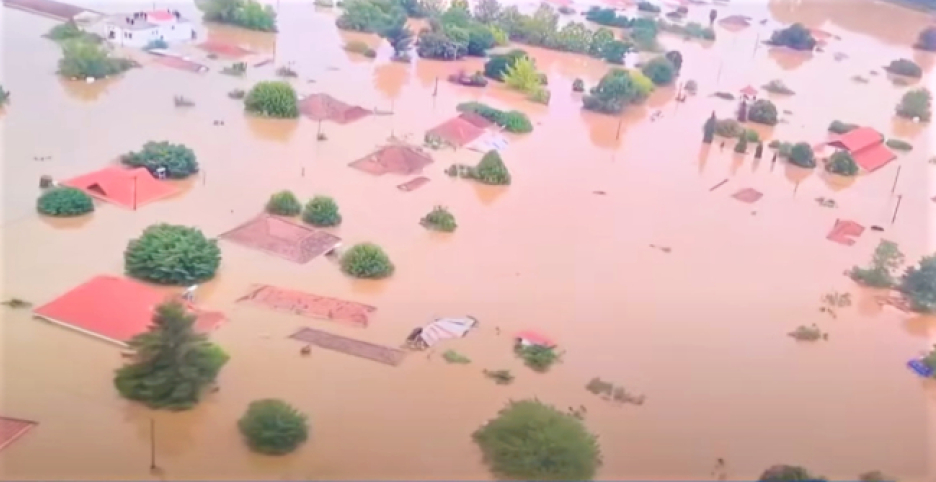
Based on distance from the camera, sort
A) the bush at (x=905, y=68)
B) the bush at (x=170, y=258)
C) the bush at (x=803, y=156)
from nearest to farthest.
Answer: the bush at (x=170, y=258) < the bush at (x=803, y=156) < the bush at (x=905, y=68)

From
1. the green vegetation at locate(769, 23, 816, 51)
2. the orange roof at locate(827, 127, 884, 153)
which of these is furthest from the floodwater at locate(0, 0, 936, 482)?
the green vegetation at locate(769, 23, 816, 51)

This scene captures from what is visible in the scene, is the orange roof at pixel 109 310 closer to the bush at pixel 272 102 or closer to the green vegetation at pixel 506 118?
the bush at pixel 272 102

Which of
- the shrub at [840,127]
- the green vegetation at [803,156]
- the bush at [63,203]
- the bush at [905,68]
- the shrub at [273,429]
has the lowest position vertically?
the shrub at [273,429]

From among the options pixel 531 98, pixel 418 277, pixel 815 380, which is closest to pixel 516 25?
pixel 531 98

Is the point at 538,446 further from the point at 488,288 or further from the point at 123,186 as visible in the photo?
the point at 123,186

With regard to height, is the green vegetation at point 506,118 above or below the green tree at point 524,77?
below

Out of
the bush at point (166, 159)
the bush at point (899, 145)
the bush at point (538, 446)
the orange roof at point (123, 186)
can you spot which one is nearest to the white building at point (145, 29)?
the bush at point (166, 159)

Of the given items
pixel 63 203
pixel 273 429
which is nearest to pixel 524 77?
pixel 63 203
